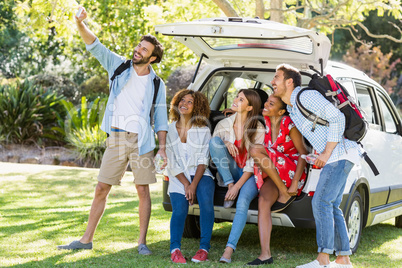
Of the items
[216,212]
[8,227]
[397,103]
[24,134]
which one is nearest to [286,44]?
[216,212]

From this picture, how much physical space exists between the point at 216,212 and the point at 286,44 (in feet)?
5.45

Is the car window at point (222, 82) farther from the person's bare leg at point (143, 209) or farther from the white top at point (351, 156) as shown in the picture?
the white top at point (351, 156)

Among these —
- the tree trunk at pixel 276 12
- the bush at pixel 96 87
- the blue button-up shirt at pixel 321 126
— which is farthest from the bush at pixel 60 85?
the blue button-up shirt at pixel 321 126

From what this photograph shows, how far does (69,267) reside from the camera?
14.2 ft

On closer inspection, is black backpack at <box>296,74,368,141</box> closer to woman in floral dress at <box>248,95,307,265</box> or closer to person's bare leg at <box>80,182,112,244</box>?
woman in floral dress at <box>248,95,307,265</box>

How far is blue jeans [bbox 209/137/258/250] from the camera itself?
4.73m

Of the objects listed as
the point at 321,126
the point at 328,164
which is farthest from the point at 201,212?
the point at 321,126

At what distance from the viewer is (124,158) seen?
16.3ft

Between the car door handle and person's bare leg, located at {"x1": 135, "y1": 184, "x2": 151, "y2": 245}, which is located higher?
the car door handle

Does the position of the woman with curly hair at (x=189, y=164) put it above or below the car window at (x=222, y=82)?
below

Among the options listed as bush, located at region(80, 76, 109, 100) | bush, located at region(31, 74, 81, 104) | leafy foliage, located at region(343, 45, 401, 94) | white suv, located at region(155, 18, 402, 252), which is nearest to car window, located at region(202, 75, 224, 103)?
white suv, located at region(155, 18, 402, 252)

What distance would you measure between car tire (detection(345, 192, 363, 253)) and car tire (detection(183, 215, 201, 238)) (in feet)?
5.23

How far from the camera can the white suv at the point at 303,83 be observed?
15.4ft

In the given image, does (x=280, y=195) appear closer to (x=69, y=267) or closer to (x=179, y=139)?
(x=179, y=139)
